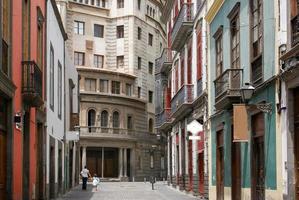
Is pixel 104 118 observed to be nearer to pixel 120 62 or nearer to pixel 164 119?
pixel 120 62

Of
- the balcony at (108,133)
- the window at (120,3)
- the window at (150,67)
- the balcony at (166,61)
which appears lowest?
the balcony at (108,133)

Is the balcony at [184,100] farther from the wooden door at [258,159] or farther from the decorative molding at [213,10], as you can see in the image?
the wooden door at [258,159]

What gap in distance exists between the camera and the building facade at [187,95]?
2619 centimetres

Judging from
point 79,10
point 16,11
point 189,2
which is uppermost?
point 79,10

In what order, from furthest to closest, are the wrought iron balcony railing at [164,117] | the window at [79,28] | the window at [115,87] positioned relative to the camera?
the window at [79,28] → the window at [115,87] → the wrought iron balcony railing at [164,117]

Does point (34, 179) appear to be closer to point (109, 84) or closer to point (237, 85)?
point (237, 85)

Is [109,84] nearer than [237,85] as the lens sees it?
No

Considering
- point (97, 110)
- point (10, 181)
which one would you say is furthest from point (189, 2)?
point (97, 110)

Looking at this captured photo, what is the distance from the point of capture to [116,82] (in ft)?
214

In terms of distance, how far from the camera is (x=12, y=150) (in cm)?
1597

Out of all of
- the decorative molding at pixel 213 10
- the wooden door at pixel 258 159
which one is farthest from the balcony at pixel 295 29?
the decorative molding at pixel 213 10

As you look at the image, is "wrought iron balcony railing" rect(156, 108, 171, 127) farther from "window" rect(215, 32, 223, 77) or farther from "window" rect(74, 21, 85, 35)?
"window" rect(74, 21, 85, 35)

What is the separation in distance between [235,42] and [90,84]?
44.3 m

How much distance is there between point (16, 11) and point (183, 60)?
16648 mm
